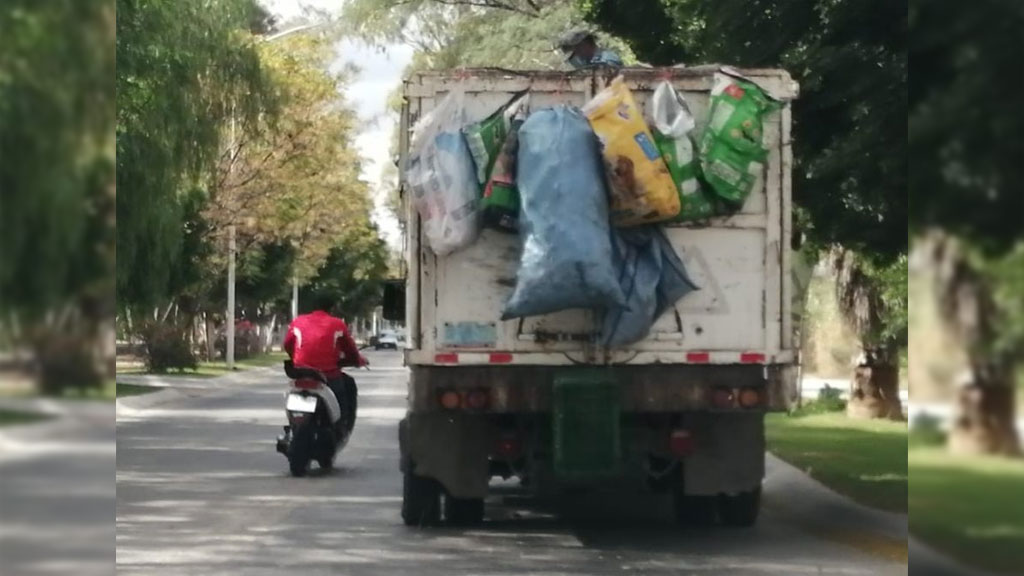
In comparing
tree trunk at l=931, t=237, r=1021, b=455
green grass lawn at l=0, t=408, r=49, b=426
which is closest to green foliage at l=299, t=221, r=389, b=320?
green grass lawn at l=0, t=408, r=49, b=426

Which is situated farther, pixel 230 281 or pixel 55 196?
pixel 230 281

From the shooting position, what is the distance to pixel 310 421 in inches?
497

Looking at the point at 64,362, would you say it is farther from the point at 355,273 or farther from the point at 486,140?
the point at 355,273

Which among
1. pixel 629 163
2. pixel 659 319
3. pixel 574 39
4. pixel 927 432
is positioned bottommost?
pixel 927 432

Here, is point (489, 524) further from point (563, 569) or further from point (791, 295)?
point (791, 295)

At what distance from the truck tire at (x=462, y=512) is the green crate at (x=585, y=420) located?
6.83 feet

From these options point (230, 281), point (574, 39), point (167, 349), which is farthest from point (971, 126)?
point (167, 349)

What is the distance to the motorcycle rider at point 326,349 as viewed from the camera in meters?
12.8

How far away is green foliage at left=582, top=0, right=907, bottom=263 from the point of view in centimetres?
882

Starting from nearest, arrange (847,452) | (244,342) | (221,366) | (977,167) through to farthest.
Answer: (977,167) < (847,452) < (221,366) < (244,342)

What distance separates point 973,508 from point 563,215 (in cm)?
431

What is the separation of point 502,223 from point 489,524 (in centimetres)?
296

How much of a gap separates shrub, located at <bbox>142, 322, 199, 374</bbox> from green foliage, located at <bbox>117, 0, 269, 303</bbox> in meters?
6.71

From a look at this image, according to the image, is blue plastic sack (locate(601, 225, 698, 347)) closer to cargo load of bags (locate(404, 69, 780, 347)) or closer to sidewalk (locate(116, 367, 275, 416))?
cargo load of bags (locate(404, 69, 780, 347))
